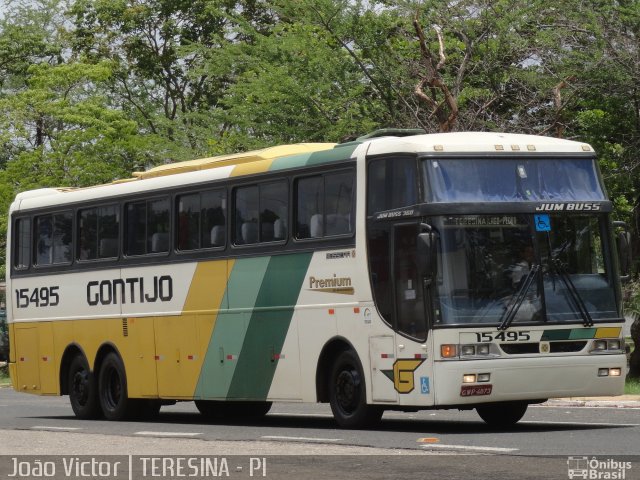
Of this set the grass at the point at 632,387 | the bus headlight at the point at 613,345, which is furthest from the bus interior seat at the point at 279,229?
the grass at the point at 632,387

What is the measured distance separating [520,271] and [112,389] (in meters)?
8.82

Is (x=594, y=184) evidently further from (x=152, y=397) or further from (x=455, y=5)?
(x=455, y=5)

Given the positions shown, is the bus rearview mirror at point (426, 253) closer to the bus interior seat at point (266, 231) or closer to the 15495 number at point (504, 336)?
the 15495 number at point (504, 336)

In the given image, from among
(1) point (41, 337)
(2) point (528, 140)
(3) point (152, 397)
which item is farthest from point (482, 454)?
(1) point (41, 337)

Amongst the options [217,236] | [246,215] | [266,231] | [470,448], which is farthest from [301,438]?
[217,236]

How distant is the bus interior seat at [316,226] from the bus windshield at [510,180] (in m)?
2.03

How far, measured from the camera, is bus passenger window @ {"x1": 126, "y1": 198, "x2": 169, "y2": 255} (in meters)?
22.0

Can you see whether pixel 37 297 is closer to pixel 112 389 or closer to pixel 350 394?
pixel 112 389

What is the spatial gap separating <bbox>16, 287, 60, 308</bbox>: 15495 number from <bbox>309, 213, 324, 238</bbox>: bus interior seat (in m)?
7.08

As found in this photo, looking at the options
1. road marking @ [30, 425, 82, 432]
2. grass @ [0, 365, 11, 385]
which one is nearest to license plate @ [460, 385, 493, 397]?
road marking @ [30, 425, 82, 432]

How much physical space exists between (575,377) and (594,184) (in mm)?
2423

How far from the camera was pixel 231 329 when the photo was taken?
67.6 ft

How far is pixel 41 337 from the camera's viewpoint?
25188 mm

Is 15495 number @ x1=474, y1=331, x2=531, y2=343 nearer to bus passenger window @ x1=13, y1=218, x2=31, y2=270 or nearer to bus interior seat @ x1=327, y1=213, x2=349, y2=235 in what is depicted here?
bus interior seat @ x1=327, y1=213, x2=349, y2=235
